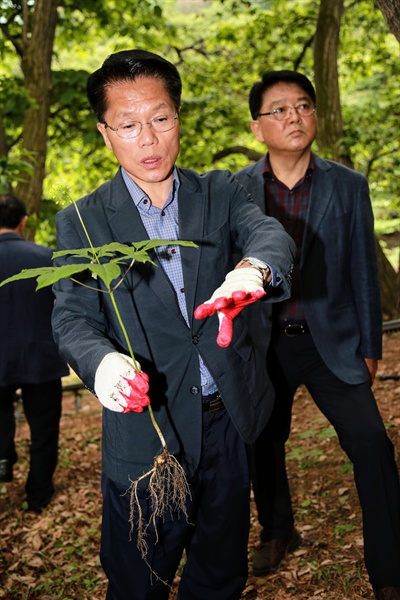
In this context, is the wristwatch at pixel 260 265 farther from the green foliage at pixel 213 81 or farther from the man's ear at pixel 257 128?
the green foliage at pixel 213 81

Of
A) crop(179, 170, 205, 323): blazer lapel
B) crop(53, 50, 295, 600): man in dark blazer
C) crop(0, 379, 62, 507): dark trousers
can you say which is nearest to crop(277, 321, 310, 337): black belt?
crop(53, 50, 295, 600): man in dark blazer

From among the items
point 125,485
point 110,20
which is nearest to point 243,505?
point 125,485

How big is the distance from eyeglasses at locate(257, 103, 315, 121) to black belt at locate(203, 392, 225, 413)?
1829 mm

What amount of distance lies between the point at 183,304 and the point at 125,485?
726 millimetres

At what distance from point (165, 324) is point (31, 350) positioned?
2.99 meters

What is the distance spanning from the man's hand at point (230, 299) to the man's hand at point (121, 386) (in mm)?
277

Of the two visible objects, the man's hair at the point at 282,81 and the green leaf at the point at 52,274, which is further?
the man's hair at the point at 282,81

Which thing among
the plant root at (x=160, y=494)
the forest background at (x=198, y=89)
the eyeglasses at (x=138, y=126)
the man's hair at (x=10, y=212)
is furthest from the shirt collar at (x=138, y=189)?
the forest background at (x=198, y=89)

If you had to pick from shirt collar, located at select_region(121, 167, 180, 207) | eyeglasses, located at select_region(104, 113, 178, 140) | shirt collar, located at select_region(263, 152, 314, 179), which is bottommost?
shirt collar, located at select_region(121, 167, 180, 207)

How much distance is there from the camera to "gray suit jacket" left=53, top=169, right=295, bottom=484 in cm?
233

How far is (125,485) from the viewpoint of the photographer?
242 centimetres

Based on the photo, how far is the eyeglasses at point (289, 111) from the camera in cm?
362

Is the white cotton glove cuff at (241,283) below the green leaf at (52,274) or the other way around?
below

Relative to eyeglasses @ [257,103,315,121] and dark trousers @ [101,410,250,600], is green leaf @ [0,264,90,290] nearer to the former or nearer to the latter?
dark trousers @ [101,410,250,600]
